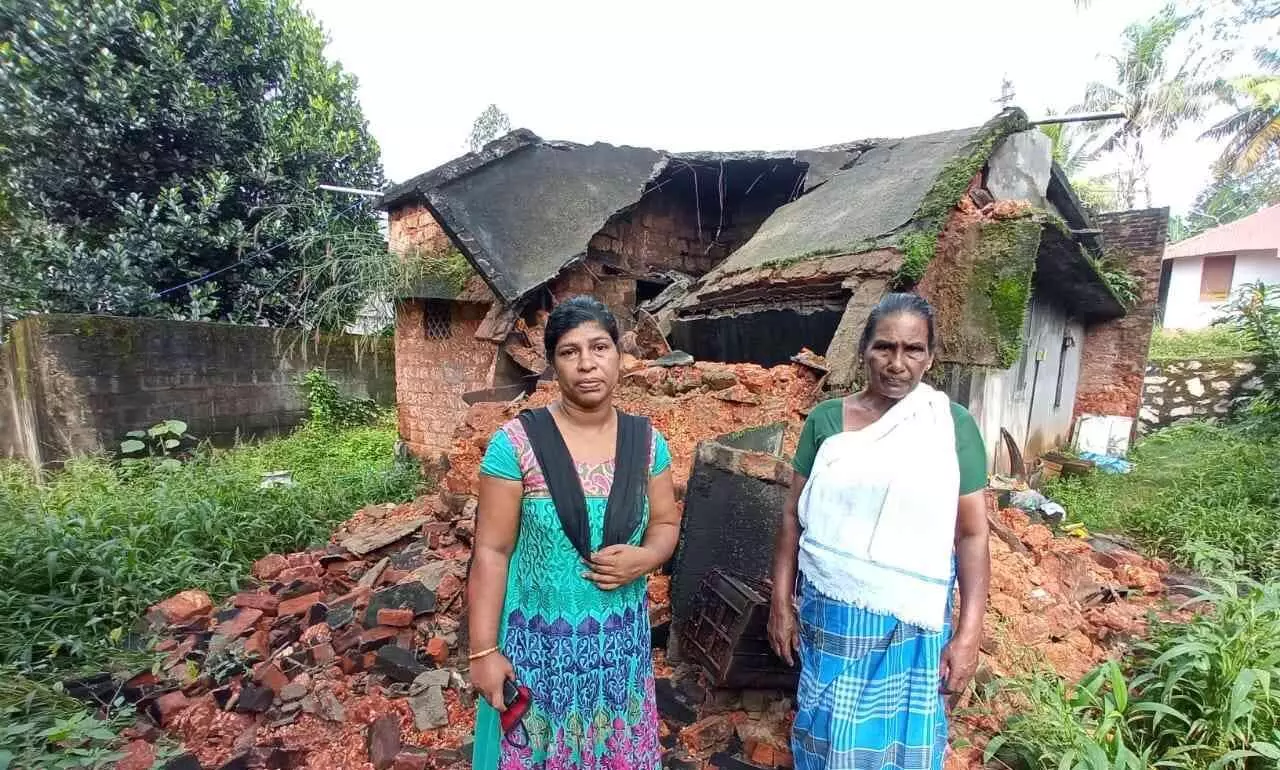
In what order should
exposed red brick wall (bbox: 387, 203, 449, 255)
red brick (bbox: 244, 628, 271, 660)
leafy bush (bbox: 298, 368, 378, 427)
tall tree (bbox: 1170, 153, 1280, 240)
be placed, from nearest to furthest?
red brick (bbox: 244, 628, 271, 660)
exposed red brick wall (bbox: 387, 203, 449, 255)
leafy bush (bbox: 298, 368, 378, 427)
tall tree (bbox: 1170, 153, 1280, 240)

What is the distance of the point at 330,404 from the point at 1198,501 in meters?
11.0

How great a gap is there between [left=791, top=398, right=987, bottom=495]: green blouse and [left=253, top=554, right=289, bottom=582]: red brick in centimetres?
405

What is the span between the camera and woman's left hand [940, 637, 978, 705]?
1729mm

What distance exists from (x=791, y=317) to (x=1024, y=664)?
2750 millimetres

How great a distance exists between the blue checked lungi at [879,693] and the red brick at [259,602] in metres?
3.49

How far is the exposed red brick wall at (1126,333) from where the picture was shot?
7406 millimetres

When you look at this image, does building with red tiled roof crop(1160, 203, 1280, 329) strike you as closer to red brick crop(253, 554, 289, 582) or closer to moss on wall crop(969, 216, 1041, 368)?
moss on wall crop(969, 216, 1041, 368)

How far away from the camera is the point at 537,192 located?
6316 millimetres

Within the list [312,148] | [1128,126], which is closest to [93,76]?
[312,148]

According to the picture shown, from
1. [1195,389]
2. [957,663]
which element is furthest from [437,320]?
[1195,389]

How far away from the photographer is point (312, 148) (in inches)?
349

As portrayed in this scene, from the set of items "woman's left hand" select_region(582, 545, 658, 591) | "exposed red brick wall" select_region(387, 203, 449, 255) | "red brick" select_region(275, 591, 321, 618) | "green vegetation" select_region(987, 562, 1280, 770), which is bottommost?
"red brick" select_region(275, 591, 321, 618)

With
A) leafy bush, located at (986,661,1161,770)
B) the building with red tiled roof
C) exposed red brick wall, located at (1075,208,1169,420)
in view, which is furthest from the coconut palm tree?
leafy bush, located at (986,661,1161,770)

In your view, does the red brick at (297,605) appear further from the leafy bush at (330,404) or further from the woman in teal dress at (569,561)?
the leafy bush at (330,404)
